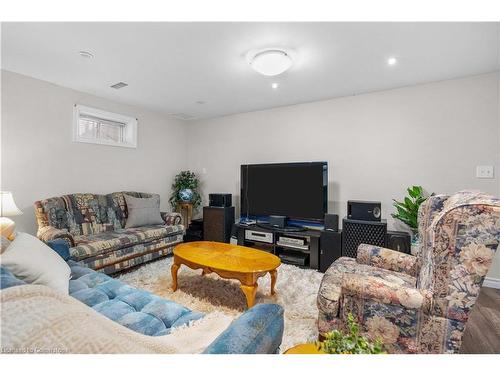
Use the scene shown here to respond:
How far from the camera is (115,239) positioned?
284 centimetres

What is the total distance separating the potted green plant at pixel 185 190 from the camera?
450 centimetres

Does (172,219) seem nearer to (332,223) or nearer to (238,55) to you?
(332,223)

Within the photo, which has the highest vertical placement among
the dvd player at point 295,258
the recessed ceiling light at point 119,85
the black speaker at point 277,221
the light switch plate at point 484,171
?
the recessed ceiling light at point 119,85

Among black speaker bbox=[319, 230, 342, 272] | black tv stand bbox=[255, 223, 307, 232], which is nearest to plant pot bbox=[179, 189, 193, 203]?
black tv stand bbox=[255, 223, 307, 232]

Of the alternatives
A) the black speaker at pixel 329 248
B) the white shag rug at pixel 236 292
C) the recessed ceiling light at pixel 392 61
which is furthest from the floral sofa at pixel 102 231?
the recessed ceiling light at pixel 392 61

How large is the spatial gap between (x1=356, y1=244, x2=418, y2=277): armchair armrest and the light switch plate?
5.48 feet

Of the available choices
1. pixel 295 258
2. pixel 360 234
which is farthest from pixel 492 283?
pixel 295 258

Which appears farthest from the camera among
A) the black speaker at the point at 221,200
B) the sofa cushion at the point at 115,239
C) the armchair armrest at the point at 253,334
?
the black speaker at the point at 221,200

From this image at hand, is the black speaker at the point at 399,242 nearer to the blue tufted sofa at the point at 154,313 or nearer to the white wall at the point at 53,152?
the blue tufted sofa at the point at 154,313

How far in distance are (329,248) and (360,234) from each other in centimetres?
42

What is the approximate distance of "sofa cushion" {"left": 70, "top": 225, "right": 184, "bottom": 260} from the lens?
2.52 m

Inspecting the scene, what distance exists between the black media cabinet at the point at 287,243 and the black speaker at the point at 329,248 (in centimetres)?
7

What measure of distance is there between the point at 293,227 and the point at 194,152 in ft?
8.67
